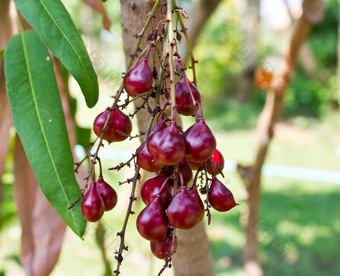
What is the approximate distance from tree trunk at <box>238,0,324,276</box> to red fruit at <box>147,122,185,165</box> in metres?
1.22

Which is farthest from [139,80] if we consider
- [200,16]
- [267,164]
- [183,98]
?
[267,164]

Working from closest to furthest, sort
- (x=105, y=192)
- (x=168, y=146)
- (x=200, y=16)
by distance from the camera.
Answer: (x=168, y=146), (x=105, y=192), (x=200, y=16)

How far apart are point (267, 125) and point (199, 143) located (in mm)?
1400

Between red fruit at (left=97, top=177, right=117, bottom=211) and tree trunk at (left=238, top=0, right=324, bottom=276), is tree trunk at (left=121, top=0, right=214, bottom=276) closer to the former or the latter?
red fruit at (left=97, top=177, right=117, bottom=211)

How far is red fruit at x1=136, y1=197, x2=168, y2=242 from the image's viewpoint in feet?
1.63

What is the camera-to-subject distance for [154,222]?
0.50 metres

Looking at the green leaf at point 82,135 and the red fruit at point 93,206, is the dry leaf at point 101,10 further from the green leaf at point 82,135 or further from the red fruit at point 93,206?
the red fruit at point 93,206

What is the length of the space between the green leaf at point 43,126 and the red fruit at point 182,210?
176 mm

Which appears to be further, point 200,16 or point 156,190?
point 200,16

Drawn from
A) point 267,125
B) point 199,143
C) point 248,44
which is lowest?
point 199,143

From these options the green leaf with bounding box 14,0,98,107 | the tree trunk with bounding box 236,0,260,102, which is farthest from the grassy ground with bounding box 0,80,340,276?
the tree trunk with bounding box 236,0,260,102

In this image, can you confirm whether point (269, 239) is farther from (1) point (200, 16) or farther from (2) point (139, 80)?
(2) point (139, 80)

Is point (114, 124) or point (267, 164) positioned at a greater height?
point (267, 164)

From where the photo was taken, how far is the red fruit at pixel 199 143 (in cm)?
48
